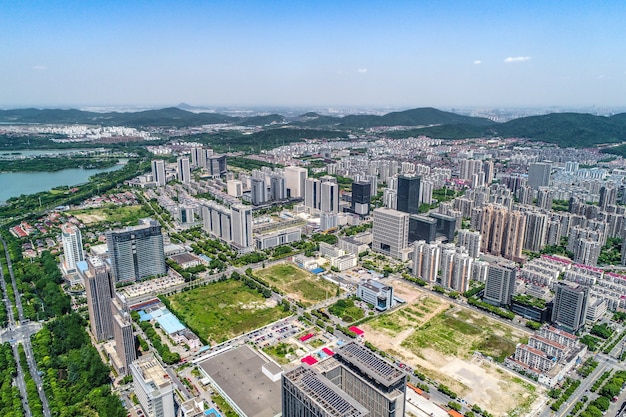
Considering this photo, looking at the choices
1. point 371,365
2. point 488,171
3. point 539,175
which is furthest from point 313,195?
point 371,365

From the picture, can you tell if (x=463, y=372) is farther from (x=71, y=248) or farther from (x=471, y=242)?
(x=71, y=248)

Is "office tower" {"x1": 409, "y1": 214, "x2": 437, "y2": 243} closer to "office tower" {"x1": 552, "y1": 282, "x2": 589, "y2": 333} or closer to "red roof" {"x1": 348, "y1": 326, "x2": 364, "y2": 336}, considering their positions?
"office tower" {"x1": 552, "y1": 282, "x2": 589, "y2": 333}

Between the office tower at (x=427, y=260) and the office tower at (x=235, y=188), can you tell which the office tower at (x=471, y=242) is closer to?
the office tower at (x=427, y=260)

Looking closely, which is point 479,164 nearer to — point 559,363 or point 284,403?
point 559,363

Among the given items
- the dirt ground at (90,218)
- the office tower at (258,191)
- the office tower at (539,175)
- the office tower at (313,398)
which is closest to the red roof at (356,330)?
the office tower at (313,398)

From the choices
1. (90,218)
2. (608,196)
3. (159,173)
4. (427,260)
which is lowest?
(90,218)

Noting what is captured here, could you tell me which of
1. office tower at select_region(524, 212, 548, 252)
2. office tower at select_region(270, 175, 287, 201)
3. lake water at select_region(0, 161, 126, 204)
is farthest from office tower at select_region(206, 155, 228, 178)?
office tower at select_region(524, 212, 548, 252)
